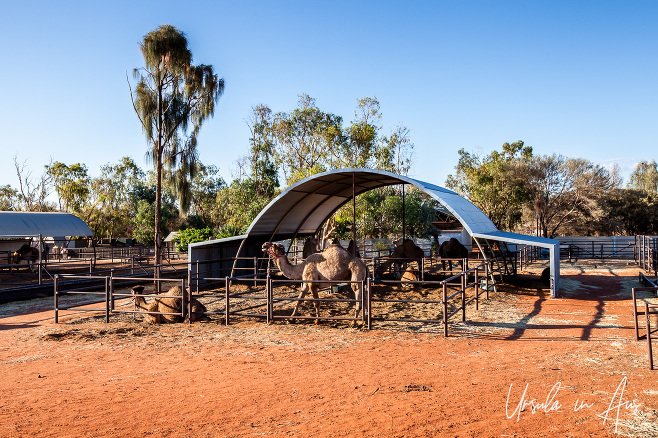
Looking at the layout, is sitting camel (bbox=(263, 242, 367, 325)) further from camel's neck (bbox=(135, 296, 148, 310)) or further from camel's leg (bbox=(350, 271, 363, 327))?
camel's neck (bbox=(135, 296, 148, 310))

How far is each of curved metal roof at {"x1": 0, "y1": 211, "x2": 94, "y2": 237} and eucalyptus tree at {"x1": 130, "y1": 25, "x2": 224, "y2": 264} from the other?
31.0ft

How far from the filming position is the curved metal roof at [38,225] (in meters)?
24.0

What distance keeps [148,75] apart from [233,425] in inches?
653

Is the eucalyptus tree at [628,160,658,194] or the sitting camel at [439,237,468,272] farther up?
the eucalyptus tree at [628,160,658,194]

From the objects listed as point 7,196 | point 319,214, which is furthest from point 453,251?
point 7,196

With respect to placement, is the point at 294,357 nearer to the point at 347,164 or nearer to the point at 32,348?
the point at 32,348

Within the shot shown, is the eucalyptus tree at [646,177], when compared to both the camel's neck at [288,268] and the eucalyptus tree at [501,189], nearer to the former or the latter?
the eucalyptus tree at [501,189]

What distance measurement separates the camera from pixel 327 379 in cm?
607

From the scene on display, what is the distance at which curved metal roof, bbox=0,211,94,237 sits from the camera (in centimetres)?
2398

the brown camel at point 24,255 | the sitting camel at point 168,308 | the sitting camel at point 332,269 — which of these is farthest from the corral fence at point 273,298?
the brown camel at point 24,255

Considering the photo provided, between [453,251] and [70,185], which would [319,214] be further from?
[70,185]

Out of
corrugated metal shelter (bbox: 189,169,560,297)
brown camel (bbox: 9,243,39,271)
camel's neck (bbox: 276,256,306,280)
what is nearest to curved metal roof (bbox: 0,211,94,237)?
brown camel (bbox: 9,243,39,271)

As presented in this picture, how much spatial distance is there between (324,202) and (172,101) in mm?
6888

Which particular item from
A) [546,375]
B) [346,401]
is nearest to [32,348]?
[346,401]
